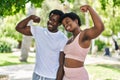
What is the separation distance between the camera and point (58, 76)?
4.12 metres

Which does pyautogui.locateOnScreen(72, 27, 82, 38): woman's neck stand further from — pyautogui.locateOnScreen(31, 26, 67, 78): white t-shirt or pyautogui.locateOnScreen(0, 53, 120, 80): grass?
pyautogui.locateOnScreen(0, 53, 120, 80): grass

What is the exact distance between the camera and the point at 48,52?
451 cm

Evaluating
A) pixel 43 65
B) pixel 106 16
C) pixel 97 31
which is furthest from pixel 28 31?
pixel 106 16

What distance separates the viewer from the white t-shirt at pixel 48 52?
4512mm

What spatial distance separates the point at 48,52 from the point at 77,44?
80 cm

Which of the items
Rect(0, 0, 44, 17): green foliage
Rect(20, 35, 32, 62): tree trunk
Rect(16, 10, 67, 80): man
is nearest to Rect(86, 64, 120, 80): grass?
Rect(20, 35, 32, 62): tree trunk

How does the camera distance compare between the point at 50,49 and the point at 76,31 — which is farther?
the point at 50,49

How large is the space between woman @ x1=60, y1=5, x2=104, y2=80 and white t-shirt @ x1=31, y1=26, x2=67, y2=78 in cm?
57

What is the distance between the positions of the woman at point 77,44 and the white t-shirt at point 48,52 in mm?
571

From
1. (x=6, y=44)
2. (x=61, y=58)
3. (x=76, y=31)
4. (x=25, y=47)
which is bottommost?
(x=6, y=44)

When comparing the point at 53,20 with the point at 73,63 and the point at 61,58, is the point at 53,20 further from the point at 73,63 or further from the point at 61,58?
the point at 73,63

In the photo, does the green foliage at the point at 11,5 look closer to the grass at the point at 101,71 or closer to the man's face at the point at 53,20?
the man's face at the point at 53,20

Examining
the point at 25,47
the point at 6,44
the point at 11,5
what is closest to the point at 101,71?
the point at 25,47

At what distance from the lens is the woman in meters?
3.78
